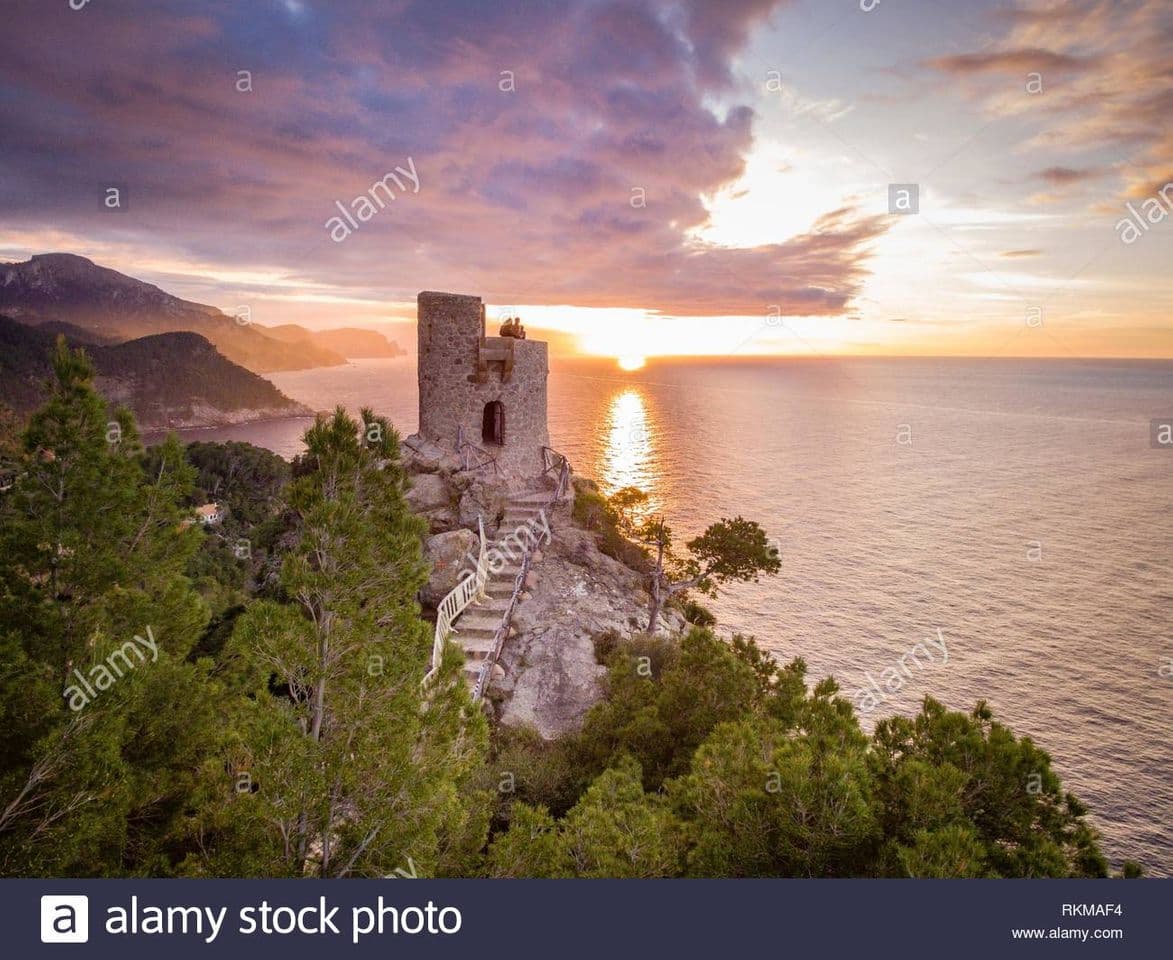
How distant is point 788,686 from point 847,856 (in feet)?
13.9

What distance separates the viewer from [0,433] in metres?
24.4

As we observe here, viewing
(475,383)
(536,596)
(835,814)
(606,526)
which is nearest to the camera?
(835,814)

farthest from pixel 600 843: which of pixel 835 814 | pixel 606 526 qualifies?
pixel 606 526

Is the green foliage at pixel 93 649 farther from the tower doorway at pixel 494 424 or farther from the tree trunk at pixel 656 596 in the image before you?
the tower doorway at pixel 494 424

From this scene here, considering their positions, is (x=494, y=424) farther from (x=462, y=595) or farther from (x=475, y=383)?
(x=462, y=595)

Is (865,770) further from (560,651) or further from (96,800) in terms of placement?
(560,651)

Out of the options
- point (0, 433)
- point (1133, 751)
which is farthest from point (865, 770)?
point (1133, 751)

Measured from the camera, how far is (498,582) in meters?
22.3

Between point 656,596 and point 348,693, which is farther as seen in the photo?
point 656,596

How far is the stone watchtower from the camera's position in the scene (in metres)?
24.6

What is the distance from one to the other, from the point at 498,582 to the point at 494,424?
8562mm

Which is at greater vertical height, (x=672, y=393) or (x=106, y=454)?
(x=672, y=393)

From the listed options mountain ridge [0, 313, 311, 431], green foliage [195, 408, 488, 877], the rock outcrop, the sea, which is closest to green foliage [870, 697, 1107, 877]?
green foliage [195, 408, 488, 877]

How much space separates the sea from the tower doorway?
1173cm
